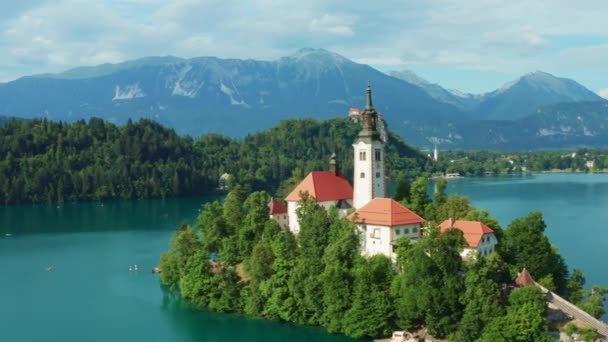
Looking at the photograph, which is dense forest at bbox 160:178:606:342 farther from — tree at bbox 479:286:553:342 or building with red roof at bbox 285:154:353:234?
building with red roof at bbox 285:154:353:234

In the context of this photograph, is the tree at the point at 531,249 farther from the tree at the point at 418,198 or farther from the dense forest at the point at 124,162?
the dense forest at the point at 124,162

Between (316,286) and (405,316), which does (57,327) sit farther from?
(405,316)

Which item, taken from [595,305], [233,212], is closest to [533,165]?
[233,212]

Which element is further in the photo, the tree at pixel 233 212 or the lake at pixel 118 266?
the tree at pixel 233 212

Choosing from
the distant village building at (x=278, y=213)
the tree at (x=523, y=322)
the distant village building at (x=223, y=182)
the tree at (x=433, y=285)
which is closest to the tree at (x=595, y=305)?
the tree at (x=523, y=322)

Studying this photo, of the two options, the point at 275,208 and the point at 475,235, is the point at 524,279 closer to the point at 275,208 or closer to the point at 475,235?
the point at 475,235

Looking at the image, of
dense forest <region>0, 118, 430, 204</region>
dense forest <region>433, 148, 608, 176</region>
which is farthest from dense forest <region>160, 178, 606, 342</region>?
dense forest <region>433, 148, 608, 176</region>

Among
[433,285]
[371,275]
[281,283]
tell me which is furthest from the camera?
[281,283]

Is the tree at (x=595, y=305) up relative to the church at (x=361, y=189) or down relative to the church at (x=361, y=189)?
down

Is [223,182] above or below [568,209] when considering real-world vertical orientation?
above
